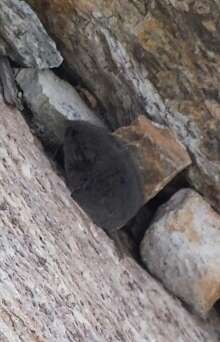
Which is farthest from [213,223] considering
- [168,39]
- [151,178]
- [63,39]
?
[63,39]

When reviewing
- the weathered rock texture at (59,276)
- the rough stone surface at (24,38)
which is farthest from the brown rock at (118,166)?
the rough stone surface at (24,38)

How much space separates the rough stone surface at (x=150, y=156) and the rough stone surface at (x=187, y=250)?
9.7 inches

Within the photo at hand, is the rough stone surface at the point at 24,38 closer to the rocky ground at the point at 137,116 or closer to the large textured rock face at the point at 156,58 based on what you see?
the rocky ground at the point at 137,116

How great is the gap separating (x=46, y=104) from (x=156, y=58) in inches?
30.7

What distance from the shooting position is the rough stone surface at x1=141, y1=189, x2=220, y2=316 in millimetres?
4977

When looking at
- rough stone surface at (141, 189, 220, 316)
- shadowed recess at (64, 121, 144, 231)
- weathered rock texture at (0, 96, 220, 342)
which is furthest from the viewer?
rough stone surface at (141, 189, 220, 316)

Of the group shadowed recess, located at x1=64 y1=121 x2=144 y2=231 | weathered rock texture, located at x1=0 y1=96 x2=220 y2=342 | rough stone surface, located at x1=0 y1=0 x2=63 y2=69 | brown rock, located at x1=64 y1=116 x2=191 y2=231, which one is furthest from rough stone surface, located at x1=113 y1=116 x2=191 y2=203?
rough stone surface, located at x1=0 y1=0 x2=63 y2=69

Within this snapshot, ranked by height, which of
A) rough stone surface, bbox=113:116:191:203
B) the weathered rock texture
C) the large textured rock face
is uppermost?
the large textured rock face

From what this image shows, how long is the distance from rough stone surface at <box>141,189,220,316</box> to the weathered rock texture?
0.11 m

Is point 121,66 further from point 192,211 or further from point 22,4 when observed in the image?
point 192,211

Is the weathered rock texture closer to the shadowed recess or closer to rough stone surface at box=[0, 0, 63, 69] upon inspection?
the shadowed recess

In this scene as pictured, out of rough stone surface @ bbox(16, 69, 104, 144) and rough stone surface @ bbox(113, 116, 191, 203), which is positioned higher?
rough stone surface @ bbox(113, 116, 191, 203)

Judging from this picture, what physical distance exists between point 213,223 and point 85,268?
109 cm

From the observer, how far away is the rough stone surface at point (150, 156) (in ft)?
16.1
